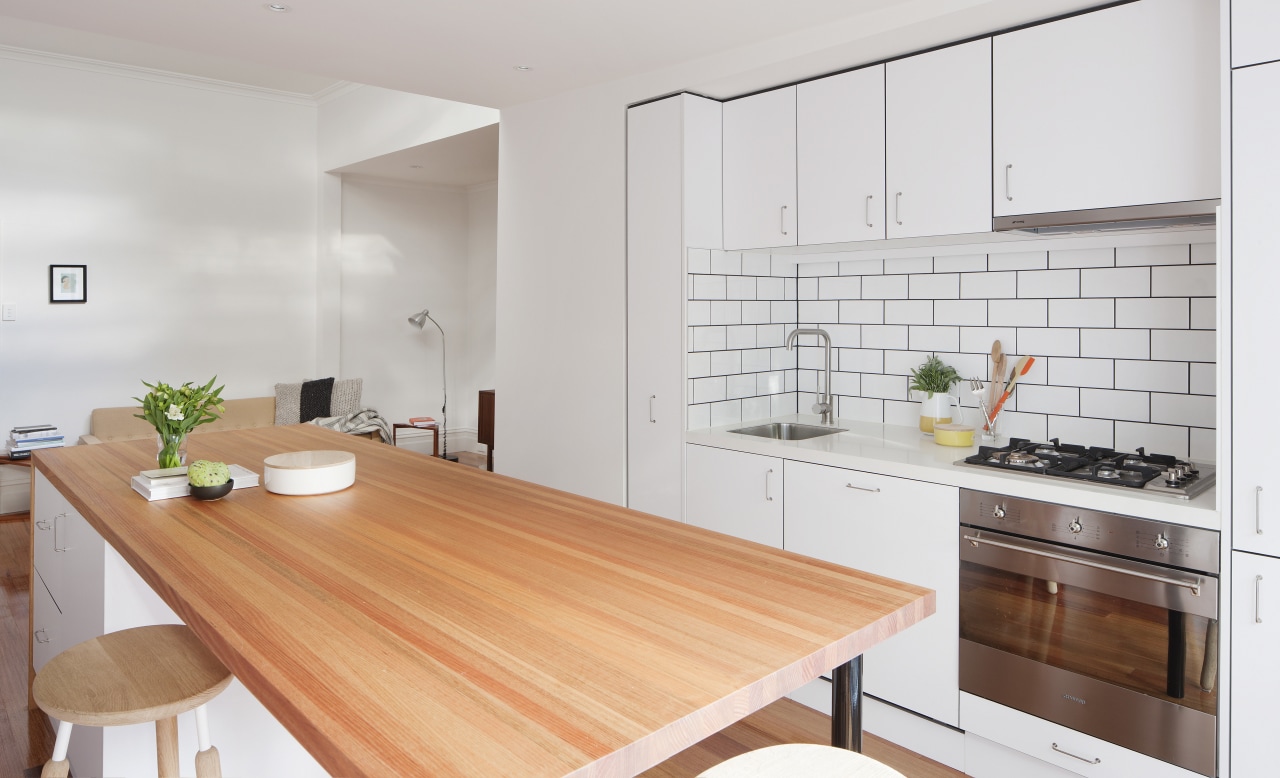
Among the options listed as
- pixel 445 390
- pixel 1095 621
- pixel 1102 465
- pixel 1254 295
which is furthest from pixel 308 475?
pixel 445 390

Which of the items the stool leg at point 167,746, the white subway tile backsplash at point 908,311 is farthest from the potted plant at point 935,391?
the stool leg at point 167,746

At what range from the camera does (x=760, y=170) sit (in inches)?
135

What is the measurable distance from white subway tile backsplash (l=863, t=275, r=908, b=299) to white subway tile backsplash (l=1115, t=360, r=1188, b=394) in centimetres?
88

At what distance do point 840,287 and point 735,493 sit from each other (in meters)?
1.08

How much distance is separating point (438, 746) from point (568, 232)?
10.4 ft

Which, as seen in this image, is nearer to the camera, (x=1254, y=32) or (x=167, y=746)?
(x=167, y=746)

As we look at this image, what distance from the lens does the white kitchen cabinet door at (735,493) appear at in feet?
10.3

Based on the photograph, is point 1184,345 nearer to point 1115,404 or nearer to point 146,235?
point 1115,404

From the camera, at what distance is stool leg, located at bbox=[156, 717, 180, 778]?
173 cm

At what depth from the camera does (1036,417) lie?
10.2ft

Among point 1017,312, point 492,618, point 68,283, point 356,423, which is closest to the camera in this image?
point 492,618

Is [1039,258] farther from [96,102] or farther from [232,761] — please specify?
[96,102]

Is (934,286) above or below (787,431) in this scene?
above

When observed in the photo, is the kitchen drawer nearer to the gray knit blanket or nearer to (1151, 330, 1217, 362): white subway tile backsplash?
(1151, 330, 1217, 362): white subway tile backsplash
